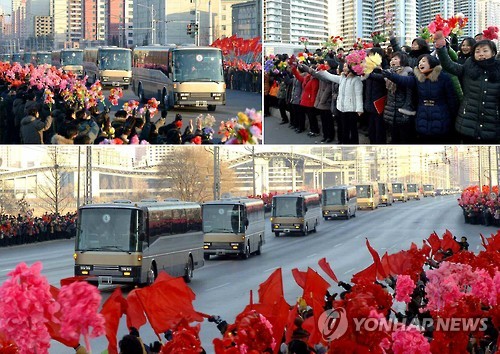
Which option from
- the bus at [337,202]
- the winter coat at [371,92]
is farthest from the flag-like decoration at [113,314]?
the bus at [337,202]

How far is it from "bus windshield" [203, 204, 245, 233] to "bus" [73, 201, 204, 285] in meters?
4.19

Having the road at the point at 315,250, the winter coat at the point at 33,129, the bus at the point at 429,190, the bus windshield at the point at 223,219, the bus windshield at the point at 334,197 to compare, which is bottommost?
the road at the point at 315,250

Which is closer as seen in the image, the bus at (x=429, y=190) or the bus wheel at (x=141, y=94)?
the bus wheel at (x=141, y=94)

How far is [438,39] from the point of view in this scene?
36.6 feet

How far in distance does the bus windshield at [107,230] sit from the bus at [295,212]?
34.5ft

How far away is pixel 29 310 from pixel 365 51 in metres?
9.53

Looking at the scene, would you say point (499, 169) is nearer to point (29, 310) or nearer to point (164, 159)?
point (164, 159)

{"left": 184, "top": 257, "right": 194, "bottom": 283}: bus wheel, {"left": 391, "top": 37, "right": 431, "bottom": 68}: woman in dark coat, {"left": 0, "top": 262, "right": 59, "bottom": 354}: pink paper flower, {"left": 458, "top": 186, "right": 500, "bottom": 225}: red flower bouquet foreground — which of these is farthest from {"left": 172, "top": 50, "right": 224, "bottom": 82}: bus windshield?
{"left": 0, "top": 262, "right": 59, "bottom": 354}: pink paper flower

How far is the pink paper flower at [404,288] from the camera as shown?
567 cm

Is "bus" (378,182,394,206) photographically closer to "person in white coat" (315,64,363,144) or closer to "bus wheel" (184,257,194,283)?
"bus wheel" (184,257,194,283)

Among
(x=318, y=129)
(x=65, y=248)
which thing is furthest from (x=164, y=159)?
(x=65, y=248)

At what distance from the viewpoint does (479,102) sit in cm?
1202

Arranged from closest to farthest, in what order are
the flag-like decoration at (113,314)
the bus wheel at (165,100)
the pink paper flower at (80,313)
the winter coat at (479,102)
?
the pink paper flower at (80,313), the flag-like decoration at (113,314), the winter coat at (479,102), the bus wheel at (165,100)

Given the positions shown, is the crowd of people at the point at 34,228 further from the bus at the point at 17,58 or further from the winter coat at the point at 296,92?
the winter coat at the point at 296,92
